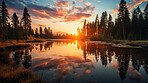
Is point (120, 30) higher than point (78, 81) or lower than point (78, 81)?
higher

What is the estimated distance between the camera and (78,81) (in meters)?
4.05

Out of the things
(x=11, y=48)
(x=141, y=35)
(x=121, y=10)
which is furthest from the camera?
(x=141, y=35)

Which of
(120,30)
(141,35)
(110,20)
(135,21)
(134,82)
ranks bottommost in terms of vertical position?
(134,82)

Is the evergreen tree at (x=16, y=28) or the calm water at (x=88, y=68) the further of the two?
the evergreen tree at (x=16, y=28)

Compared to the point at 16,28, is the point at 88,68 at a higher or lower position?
lower

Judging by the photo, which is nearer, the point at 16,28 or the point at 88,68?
the point at 88,68

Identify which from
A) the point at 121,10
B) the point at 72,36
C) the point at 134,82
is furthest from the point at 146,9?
the point at 72,36

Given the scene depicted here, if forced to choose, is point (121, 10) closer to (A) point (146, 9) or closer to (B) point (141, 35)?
(A) point (146, 9)

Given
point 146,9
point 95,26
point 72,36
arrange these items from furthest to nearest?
point 72,36, point 95,26, point 146,9

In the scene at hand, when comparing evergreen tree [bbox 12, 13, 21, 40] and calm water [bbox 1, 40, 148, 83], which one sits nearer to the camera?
calm water [bbox 1, 40, 148, 83]

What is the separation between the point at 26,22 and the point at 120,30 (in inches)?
2312

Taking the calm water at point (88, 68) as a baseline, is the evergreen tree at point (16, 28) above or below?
above

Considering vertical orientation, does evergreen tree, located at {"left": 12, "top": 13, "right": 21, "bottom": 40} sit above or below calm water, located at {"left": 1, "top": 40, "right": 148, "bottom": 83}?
above

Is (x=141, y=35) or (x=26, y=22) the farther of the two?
(x=141, y=35)
